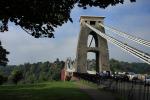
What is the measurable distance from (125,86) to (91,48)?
54.6 metres

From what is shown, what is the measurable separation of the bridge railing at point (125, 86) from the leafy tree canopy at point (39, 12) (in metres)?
4.96

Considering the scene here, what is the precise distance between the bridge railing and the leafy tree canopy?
4962 millimetres

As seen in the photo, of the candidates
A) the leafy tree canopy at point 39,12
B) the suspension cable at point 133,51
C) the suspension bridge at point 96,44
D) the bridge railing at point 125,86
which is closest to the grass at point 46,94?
the bridge railing at point 125,86

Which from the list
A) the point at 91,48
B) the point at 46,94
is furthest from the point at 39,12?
the point at 91,48

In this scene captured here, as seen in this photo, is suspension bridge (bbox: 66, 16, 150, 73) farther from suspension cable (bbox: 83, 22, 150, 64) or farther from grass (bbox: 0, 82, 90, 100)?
grass (bbox: 0, 82, 90, 100)

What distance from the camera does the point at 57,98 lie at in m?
27.2

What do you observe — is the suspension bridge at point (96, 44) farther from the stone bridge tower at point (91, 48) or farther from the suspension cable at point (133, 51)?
the suspension cable at point (133, 51)

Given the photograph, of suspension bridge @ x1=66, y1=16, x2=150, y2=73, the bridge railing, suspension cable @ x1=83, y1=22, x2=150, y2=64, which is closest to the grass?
the bridge railing

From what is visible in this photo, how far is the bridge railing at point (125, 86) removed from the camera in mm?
24109

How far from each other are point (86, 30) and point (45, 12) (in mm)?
66290

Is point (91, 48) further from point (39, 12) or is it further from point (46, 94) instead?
point (39, 12)

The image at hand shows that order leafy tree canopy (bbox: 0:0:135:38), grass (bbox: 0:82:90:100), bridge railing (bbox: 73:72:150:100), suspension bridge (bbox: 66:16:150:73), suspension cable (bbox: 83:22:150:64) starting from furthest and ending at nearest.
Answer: suspension bridge (bbox: 66:16:150:73) → suspension cable (bbox: 83:22:150:64) → grass (bbox: 0:82:90:100) → bridge railing (bbox: 73:72:150:100) → leafy tree canopy (bbox: 0:0:135:38)

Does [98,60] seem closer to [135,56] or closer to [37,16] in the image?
[135,56]

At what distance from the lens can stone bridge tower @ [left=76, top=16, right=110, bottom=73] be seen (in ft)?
274
